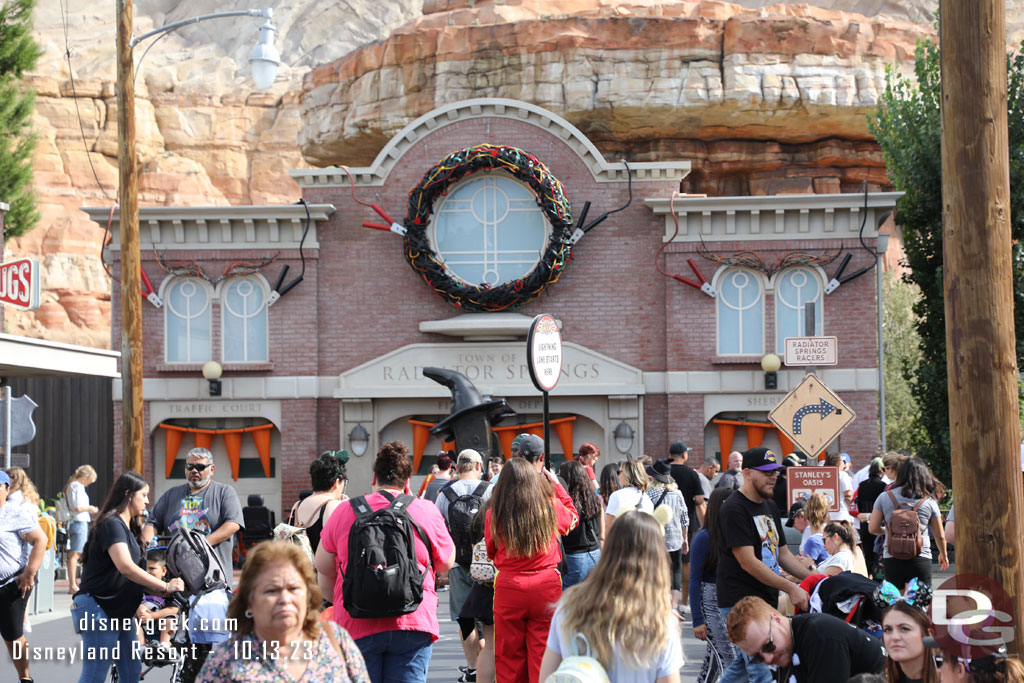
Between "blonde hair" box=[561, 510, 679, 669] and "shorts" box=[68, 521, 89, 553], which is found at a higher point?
"blonde hair" box=[561, 510, 679, 669]

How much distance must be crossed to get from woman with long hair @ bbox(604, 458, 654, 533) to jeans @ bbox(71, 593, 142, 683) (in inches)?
174

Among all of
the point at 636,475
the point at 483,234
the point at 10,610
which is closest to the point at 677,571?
the point at 636,475

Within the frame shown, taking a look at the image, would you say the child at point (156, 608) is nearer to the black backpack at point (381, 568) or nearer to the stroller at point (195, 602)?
the stroller at point (195, 602)

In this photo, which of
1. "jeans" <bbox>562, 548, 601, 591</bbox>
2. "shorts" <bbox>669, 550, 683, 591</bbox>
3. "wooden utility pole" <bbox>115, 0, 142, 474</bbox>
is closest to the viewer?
"jeans" <bbox>562, 548, 601, 591</bbox>

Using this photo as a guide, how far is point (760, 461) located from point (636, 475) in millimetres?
3717

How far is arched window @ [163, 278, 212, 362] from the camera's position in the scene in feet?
74.9

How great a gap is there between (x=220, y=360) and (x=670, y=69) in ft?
79.4

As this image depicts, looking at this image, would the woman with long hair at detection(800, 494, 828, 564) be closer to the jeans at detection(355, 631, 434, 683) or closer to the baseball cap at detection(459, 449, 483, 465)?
the baseball cap at detection(459, 449, 483, 465)

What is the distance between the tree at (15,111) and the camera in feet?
120

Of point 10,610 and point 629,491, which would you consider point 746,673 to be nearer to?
point 629,491

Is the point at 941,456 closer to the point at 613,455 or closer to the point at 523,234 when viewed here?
the point at 613,455

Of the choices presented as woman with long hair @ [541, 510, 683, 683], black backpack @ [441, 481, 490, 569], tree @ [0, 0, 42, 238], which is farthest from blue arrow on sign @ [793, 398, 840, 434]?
tree @ [0, 0, 42, 238]

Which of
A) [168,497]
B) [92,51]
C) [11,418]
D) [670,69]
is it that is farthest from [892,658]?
[92,51]

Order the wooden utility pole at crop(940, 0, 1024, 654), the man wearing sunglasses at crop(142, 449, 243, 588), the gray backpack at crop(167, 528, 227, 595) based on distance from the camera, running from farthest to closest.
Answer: the man wearing sunglasses at crop(142, 449, 243, 588), the gray backpack at crop(167, 528, 227, 595), the wooden utility pole at crop(940, 0, 1024, 654)
